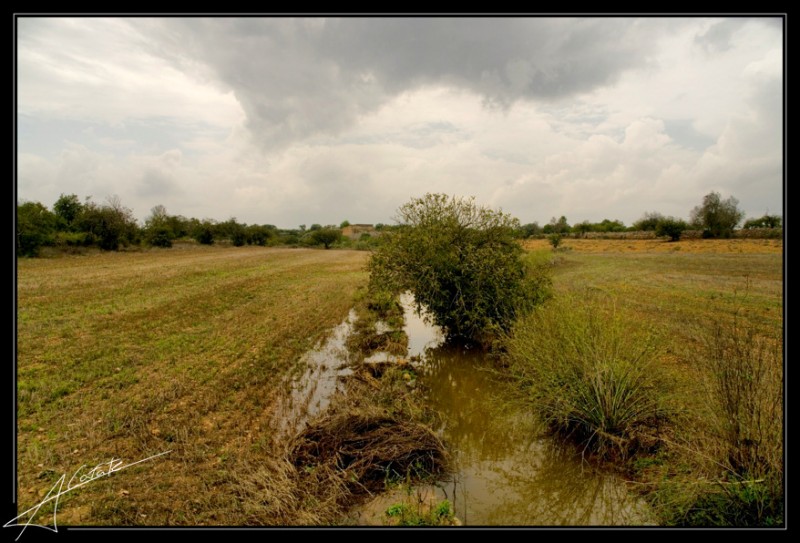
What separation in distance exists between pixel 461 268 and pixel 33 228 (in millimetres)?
42097

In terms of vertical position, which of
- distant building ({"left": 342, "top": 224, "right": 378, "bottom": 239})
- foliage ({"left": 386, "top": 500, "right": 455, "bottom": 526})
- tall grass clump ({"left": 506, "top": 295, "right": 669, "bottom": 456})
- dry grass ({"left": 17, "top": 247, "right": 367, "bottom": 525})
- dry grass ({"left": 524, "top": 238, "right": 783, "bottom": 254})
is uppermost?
distant building ({"left": 342, "top": 224, "right": 378, "bottom": 239})

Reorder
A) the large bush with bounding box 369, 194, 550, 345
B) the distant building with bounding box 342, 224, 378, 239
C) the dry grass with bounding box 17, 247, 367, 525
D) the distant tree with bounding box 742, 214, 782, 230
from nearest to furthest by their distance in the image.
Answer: the dry grass with bounding box 17, 247, 367, 525 < the large bush with bounding box 369, 194, 550, 345 < the distant tree with bounding box 742, 214, 782, 230 < the distant building with bounding box 342, 224, 378, 239

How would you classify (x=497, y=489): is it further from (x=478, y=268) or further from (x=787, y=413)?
(x=478, y=268)

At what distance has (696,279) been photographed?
95.2 ft

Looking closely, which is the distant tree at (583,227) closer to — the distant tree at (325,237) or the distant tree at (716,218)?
the distant tree at (716,218)

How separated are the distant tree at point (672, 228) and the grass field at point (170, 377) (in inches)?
2235

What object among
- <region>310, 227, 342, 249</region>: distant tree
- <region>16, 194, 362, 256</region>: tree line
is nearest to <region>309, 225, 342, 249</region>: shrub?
<region>310, 227, 342, 249</region>: distant tree

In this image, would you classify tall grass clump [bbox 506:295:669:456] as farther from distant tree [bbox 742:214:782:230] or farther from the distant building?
the distant building

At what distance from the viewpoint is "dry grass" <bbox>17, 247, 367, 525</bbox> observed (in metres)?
5.42

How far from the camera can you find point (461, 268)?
13.9 metres

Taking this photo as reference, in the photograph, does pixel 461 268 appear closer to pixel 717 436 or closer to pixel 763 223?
pixel 717 436

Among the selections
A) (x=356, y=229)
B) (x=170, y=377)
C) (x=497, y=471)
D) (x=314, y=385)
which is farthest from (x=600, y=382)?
(x=356, y=229)

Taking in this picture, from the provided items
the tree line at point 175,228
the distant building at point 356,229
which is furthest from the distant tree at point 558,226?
the distant building at point 356,229

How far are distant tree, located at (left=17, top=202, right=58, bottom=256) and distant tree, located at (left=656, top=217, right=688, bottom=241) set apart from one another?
9065 cm
